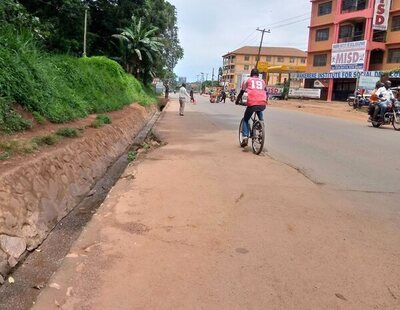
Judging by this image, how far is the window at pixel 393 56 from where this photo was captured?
3984 centimetres

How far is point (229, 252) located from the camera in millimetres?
3889

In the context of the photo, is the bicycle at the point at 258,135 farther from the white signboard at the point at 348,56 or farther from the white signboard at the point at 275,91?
Result: the white signboard at the point at 275,91

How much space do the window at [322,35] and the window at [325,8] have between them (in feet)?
6.13

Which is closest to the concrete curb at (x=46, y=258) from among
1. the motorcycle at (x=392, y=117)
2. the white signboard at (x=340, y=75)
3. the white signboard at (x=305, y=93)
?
the motorcycle at (x=392, y=117)

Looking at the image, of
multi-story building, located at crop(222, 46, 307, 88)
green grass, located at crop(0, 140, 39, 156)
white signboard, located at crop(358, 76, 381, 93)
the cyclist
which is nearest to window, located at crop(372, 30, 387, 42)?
white signboard, located at crop(358, 76, 381, 93)

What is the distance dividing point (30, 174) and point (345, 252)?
12.0ft

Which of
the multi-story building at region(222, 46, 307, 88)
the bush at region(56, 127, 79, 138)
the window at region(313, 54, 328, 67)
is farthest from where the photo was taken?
the multi-story building at region(222, 46, 307, 88)

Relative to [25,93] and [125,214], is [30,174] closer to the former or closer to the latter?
[125,214]

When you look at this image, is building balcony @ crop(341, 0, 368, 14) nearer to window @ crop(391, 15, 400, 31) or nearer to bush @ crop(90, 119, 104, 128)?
window @ crop(391, 15, 400, 31)

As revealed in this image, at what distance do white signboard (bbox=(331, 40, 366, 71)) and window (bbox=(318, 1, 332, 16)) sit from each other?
665 centimetres

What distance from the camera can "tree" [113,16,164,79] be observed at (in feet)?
102

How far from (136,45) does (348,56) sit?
22148mm

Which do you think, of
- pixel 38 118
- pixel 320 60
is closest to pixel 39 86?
pixel 38 118

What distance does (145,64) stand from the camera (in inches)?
1396
